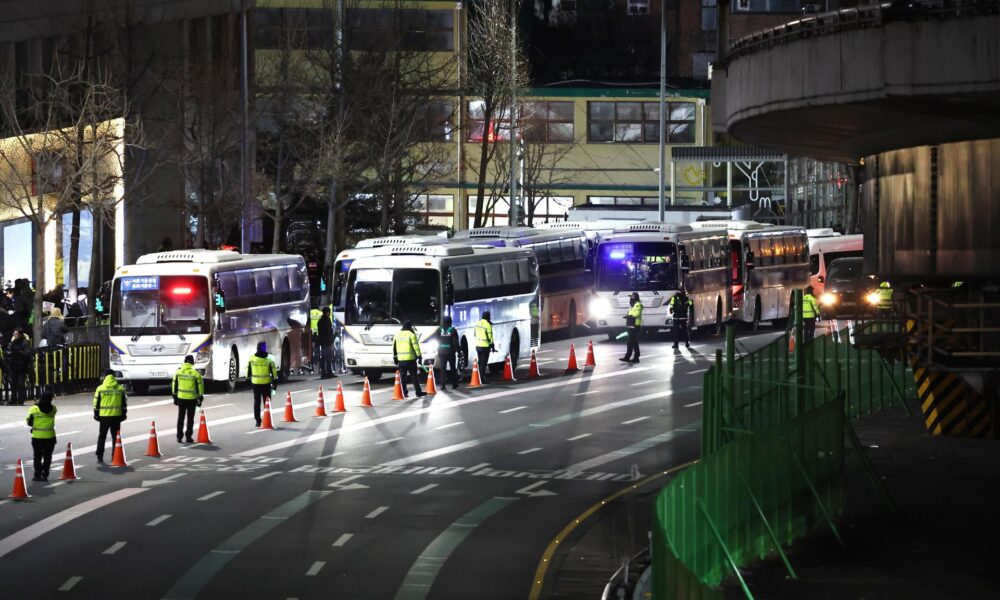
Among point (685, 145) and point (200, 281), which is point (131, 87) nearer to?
point (200, 281)

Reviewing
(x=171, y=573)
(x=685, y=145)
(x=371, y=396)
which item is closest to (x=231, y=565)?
(x=171, y=573)

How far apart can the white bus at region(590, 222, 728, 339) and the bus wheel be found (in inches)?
A: 600

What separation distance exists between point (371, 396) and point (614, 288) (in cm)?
1638

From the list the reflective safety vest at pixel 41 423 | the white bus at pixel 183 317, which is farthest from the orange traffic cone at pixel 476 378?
the reflective safety vest at pixel 41 423

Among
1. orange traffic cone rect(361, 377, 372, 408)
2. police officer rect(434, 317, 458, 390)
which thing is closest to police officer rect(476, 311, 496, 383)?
police officer rect(434, 317, 458, 390)

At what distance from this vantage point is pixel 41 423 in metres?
24.6

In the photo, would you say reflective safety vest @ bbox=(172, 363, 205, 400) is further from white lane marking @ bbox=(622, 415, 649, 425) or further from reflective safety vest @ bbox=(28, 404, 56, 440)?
white lane marking @ bbox=(622, 415, 649, 425)

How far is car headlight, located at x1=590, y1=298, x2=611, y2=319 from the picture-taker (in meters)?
52.9

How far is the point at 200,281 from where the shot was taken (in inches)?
1563

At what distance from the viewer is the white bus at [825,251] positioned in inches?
2657

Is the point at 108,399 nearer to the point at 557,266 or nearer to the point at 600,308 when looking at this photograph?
the point at 600,308

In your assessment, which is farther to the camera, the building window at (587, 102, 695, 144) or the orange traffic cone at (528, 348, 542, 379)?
the building window at (587, 102, 695, 144)

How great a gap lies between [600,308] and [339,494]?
29.6m

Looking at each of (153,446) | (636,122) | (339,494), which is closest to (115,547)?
(339,494)
